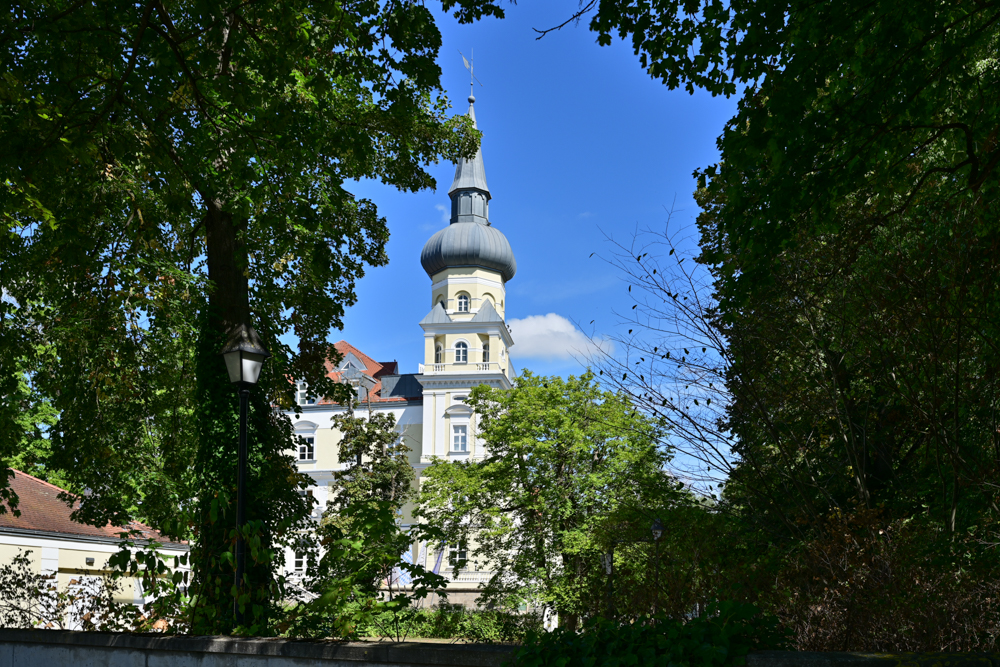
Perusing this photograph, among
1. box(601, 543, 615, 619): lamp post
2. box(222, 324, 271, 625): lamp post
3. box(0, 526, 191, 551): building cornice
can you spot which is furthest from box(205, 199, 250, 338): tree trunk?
box(0, 526, 191, 551): building cornice

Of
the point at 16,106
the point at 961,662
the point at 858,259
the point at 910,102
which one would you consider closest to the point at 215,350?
the point at 16,106

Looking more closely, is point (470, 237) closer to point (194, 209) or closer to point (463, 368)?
point (463, 368)

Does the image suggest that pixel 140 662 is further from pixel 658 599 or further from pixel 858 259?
pixel 858 259

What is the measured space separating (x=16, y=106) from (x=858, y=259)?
732cm

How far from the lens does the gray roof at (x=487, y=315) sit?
61.2m

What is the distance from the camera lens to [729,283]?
5770mm

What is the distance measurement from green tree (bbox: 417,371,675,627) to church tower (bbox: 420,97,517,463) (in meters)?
31.4

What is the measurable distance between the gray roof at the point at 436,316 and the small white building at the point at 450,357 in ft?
0.25

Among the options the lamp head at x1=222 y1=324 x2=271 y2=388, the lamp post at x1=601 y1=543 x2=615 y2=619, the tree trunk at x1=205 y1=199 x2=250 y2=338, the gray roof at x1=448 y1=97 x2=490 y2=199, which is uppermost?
the gray roof at x1=448 y1=97 x2=490 y2=199

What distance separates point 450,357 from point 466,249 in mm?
9099

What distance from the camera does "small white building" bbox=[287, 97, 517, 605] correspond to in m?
57.8

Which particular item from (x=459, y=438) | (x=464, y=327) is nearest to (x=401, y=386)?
(x=464, y=327)

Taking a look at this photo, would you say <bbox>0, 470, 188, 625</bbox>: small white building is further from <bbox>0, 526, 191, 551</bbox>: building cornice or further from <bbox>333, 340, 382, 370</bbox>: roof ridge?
<bbox>333, 340, 382, 370</bbox>: roof ridge

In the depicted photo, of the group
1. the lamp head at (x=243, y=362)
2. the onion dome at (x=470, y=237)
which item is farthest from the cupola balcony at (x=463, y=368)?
the lamp head at (x=243, y=362)
